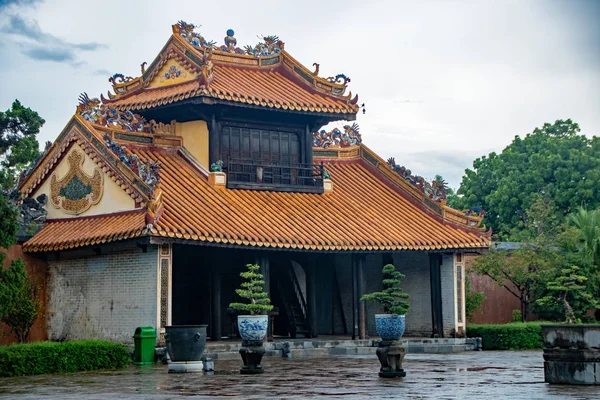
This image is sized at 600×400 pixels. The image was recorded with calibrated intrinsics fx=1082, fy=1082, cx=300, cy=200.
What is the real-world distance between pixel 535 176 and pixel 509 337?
70.8 ft

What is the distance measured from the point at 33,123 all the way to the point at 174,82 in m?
8.13

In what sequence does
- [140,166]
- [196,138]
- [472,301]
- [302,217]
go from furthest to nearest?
[472,301] → [196,138] → [302,217] → [140,166]

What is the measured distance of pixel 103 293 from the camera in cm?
2742

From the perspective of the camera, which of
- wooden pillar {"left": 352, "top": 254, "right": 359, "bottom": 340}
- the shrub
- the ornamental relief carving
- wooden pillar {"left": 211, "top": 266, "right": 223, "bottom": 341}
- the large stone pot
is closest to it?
the large stone pot

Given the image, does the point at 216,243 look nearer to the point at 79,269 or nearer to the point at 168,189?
the point at 168,189

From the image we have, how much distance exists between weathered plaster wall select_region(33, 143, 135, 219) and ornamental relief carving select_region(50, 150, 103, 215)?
0.09 meters

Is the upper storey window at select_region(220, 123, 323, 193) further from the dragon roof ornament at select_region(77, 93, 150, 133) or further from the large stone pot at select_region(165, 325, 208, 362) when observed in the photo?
the large stone pot at select_region(165, 325, 208, 362)

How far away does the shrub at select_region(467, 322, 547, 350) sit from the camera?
31516 millimetres

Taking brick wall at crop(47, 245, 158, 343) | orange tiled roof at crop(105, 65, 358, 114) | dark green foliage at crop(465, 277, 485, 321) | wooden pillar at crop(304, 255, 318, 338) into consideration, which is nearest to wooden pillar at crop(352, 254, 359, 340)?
wooden pillar at crop(304, 255, 318, 338)

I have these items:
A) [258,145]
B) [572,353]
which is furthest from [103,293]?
[572,353]

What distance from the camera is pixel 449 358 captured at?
26.9 meters

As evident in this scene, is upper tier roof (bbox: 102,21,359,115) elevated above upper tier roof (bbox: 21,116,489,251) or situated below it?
above

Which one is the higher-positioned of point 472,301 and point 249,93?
point 249,93

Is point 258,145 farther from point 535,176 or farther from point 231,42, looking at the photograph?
point 535,176
